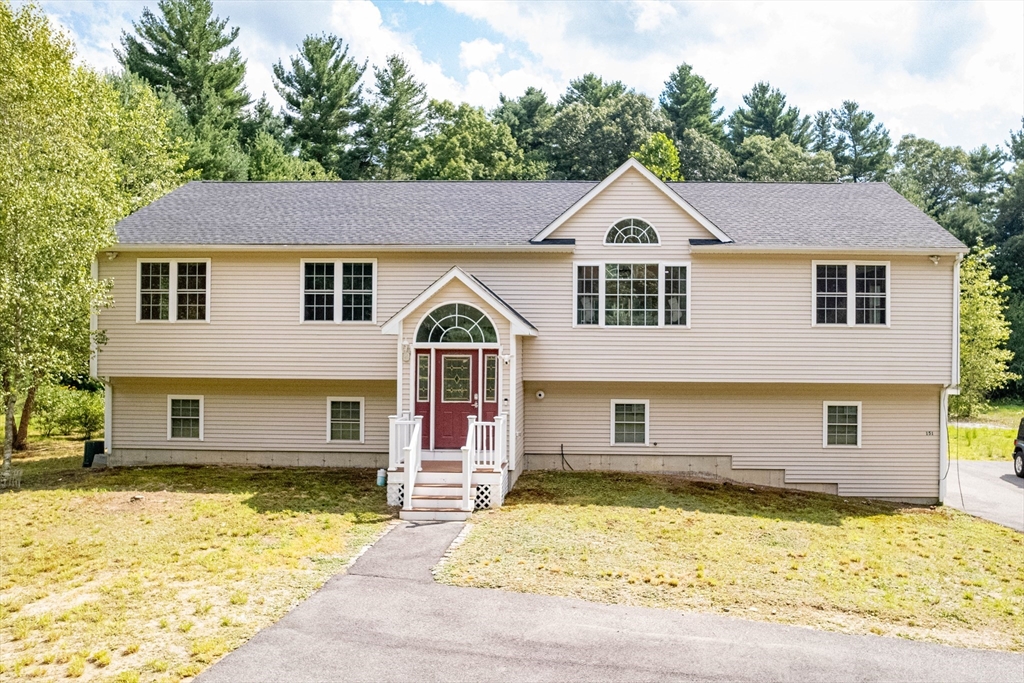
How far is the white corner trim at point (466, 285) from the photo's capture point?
15312 millimetres

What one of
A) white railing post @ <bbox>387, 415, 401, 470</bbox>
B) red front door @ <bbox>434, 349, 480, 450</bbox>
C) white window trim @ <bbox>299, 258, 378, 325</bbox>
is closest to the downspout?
red front door @ <bbox>434, 349, 480, 450</bbox>

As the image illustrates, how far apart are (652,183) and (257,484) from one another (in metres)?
11.2

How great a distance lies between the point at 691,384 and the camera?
17797 mm

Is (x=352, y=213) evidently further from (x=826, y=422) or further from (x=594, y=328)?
(x=826, y=422)

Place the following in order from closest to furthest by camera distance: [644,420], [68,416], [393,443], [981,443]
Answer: [393,443] < [644,420] < [68,416] < [981,443]

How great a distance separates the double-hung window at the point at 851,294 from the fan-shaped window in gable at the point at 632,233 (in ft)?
12.8

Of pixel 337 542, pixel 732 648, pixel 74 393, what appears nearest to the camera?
pixel 732 648

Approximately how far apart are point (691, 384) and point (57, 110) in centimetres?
1848

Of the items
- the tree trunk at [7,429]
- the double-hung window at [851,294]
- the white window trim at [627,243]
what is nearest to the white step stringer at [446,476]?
the white window trim at [627,243]

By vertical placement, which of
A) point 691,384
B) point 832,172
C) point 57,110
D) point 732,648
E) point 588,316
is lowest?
point 732,648

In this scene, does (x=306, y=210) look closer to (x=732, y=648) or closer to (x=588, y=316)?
(x=588, y=316)

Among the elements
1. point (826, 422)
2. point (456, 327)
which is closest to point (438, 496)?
point (456, 327)

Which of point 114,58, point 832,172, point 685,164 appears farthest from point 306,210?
point 832,172

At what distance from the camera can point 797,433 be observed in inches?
705
